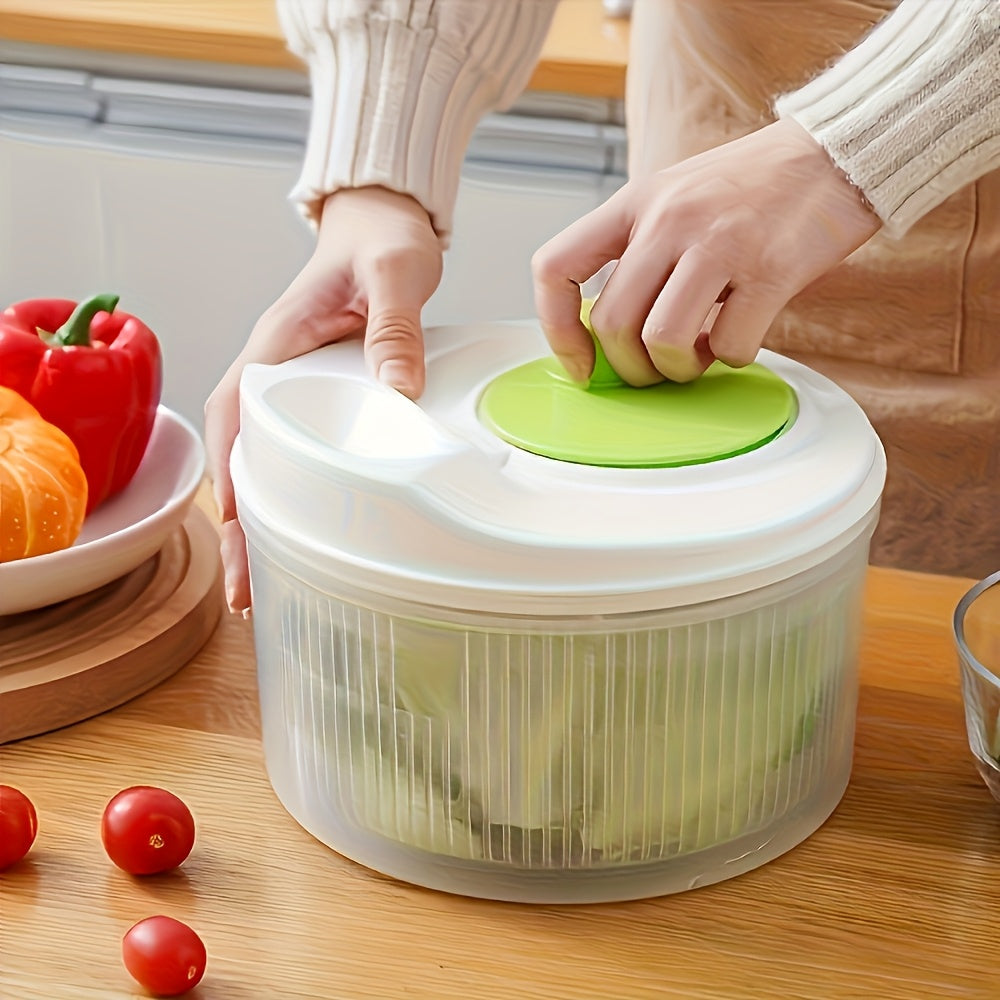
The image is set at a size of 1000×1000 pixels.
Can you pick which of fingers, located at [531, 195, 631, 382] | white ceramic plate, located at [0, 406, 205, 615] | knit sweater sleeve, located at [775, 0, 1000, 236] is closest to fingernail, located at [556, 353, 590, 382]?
fingers, located at [531, 195, 631, 382]

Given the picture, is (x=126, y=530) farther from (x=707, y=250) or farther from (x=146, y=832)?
(x=707, y=250)

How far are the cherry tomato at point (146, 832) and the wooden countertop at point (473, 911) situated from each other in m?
0.01

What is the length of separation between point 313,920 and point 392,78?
1.79ft

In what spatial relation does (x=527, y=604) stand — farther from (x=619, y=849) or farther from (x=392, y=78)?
(x=392, y=78)

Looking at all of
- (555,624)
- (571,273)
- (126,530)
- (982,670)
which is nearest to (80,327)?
(126,530)

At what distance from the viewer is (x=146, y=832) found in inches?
25.6

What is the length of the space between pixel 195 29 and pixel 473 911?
159 cm

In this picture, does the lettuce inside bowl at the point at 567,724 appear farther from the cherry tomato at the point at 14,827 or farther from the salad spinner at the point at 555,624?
the cherry tomato at the point at 14,827

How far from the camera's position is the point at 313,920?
63 centimetres

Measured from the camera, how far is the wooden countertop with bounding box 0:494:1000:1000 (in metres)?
0.60

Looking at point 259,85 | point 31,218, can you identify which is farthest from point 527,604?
point 31,218

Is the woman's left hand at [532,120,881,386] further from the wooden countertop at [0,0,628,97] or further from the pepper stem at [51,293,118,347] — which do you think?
the wooden countertop at [0,0,628,97]

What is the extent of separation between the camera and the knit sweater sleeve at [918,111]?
0.68 m

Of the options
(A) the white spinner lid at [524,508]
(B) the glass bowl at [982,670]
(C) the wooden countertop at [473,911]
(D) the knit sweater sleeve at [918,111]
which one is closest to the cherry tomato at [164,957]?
(C) the wooden countertop at [473,911]
